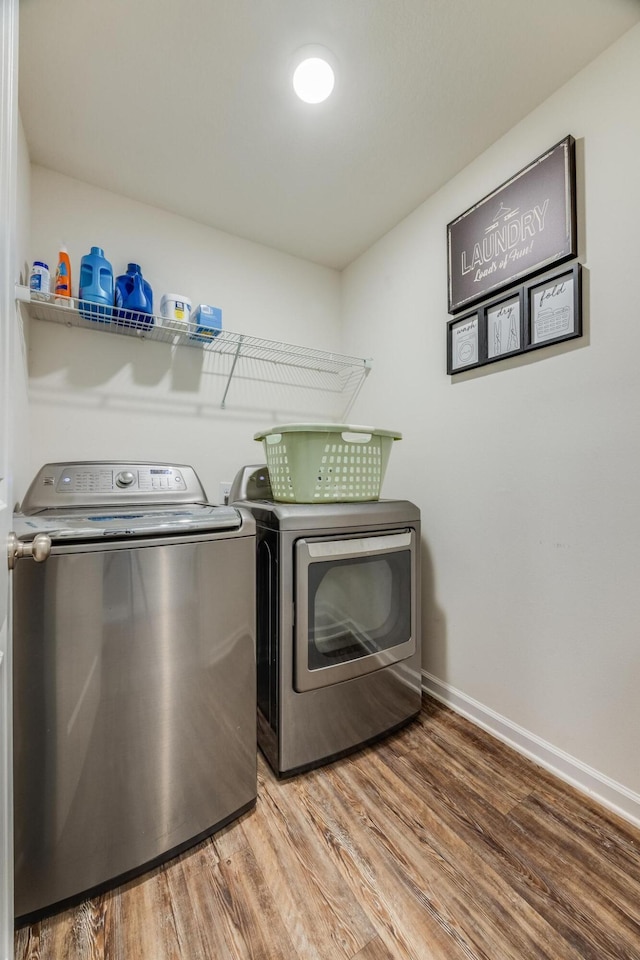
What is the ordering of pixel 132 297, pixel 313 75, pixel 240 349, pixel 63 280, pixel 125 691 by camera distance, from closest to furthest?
pixel 125 691
pixel 313 75
pixel 63 280
pixel 132 297
pixel 240 349

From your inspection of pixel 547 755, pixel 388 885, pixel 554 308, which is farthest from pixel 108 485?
pixel 547 755

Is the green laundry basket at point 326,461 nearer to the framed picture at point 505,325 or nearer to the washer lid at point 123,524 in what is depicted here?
the washer lid at point 123,524

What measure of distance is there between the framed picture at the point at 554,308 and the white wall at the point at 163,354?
129 centimetres

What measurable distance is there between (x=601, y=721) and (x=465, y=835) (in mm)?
552

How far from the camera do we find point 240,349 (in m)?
2.11

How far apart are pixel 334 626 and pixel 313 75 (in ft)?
6.20

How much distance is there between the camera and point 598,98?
1257mm

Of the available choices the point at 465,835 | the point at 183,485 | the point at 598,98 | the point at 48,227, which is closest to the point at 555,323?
the point at 598,98

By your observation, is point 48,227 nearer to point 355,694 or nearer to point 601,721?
point 355,694

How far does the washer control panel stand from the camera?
4.38 ft

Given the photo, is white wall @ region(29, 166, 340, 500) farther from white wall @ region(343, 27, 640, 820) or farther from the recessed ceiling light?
white wall @ region(343, 27, 640, 820)

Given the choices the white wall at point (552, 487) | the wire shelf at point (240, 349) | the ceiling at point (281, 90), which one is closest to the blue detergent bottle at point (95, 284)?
the wire shelf at point (240, 349)

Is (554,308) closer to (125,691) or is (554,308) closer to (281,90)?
(281,90)

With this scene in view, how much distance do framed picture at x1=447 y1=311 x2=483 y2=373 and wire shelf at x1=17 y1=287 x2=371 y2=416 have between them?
2.01 ft
